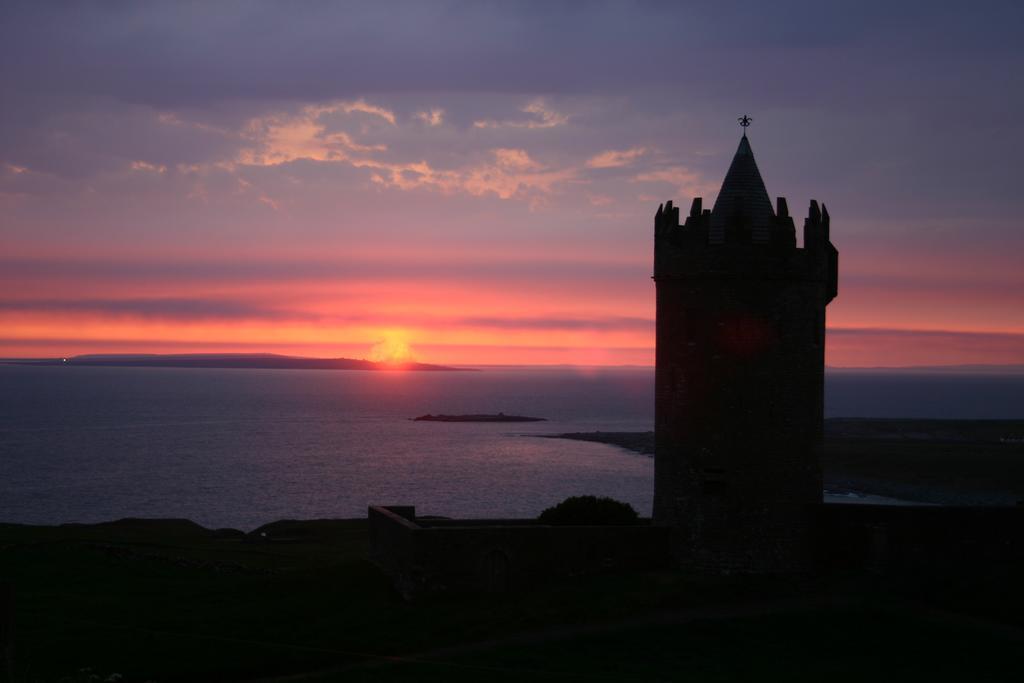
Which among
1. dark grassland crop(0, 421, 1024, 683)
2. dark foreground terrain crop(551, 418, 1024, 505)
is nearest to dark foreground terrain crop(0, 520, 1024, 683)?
dark grassland crop(0, 421, 1024, 683)

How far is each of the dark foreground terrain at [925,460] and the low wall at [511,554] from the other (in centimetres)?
2727

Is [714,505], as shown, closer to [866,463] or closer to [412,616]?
[412,616]

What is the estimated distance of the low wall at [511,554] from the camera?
27.4m

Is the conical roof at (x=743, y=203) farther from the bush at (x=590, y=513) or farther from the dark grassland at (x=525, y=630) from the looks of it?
the dark grassland at (x=525, y=630)

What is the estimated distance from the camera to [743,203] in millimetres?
28703

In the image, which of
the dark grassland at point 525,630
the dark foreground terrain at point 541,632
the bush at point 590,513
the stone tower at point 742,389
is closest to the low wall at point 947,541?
the dark grassland at point 525,630

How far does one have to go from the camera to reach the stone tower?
28031 mm

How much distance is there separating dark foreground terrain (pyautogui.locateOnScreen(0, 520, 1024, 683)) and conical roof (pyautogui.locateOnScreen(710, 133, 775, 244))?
9075 mm

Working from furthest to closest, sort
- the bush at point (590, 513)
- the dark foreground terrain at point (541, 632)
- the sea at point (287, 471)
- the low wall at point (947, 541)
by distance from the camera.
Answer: the sea at point (287, 471), the bush at point (590, 513), the low wall at point (947, 541), the dark foreground terrain at point (541, 632)

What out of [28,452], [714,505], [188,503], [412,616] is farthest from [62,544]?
A: [28,452]

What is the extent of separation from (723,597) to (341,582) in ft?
36.1

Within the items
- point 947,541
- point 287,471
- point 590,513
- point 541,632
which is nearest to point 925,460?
point 287,471

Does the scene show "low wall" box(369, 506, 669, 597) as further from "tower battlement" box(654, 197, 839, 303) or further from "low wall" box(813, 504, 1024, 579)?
"tower battlement" box(654, 197, 839, 303)

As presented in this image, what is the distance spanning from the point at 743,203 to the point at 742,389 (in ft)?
16.1
